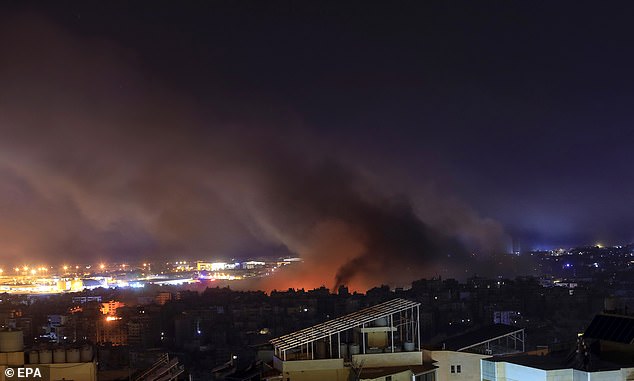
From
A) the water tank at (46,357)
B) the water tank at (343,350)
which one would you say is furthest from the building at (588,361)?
the water tank at (46,357)

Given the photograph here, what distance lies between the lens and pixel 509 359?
38.6 feet

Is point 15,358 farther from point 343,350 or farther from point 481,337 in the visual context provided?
point 481,337

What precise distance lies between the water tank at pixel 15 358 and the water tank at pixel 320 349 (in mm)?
4980

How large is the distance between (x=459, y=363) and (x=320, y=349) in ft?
8.41

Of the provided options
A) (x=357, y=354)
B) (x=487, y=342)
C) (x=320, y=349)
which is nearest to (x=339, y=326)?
(x=357, y=354)

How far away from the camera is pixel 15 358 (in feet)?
32.9

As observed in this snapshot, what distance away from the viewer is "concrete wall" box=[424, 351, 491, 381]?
1302 cm

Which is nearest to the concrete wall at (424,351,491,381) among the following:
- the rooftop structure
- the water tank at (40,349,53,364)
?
the rooftop structure

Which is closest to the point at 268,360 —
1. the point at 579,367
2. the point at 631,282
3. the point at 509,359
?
the point at 509,359

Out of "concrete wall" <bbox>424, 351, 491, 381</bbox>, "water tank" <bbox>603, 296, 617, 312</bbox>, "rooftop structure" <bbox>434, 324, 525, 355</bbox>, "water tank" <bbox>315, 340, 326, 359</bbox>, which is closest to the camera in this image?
"water tank" <bbox>315, 340, 326, 359</bbox>

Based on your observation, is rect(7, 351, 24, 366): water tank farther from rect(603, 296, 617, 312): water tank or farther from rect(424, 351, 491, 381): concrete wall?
rect(603, 296, 617, 312): water tank

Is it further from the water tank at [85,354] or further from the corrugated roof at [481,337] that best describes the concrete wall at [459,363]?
the water tank at [85,354]

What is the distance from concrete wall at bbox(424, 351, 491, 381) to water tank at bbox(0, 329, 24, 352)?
6.95m

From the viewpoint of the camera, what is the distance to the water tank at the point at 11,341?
1014cm
